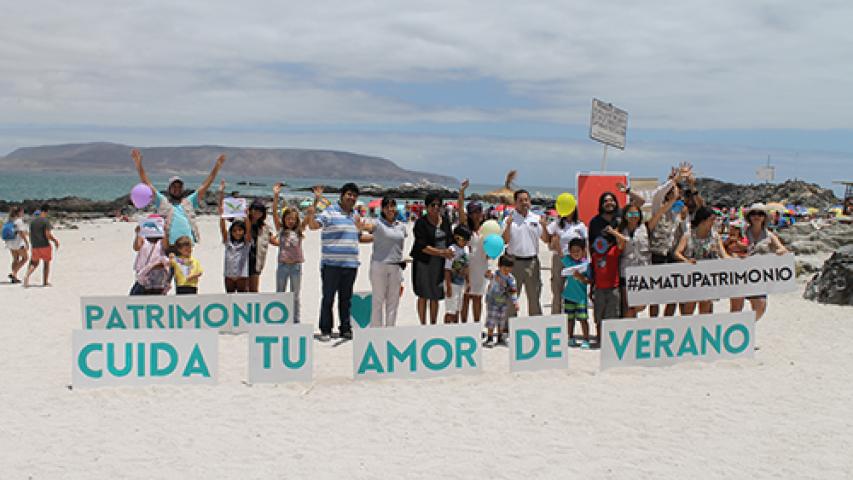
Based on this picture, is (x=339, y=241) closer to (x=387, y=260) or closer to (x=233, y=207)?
(x=387, y=260)

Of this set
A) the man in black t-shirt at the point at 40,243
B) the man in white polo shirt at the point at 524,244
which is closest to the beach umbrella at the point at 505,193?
the man in white polo shirt at the point at 524,244

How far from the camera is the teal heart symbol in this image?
9.19 meters

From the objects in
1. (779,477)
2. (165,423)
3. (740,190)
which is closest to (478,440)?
(779,477)

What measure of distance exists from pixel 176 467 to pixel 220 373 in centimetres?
244

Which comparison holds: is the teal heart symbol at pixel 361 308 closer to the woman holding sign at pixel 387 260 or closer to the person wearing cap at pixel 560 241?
the woman holding sign at pixel 387 260

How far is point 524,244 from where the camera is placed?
898 cm

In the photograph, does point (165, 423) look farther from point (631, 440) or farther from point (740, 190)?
point (740, 190)

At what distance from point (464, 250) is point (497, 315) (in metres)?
0.89

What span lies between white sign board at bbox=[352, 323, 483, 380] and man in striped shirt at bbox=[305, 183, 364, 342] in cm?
164

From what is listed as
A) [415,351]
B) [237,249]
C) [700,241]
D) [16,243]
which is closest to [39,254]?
[16,243]

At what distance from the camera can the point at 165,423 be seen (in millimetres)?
5988

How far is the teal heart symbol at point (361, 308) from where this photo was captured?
9188 millimetres

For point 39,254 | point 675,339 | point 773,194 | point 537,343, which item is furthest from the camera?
point 773,194

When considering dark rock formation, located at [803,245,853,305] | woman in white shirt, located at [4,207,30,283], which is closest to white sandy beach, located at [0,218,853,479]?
dark rock formation, located at [803,245,853,305]
